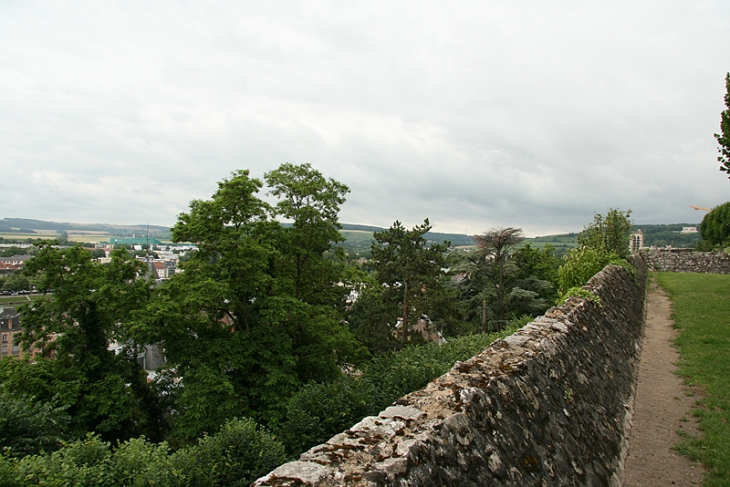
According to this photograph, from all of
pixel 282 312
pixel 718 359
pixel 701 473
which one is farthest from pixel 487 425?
pixel 282 312

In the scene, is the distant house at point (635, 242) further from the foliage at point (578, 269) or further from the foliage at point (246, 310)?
the foliage at point (246, 310)

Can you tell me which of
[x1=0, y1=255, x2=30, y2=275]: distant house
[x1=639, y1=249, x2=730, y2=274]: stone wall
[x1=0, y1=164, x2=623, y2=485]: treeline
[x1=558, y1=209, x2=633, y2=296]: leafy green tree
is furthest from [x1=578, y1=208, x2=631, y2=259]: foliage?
[x1=0, y1=255, x2=30, y2=275]: distant house

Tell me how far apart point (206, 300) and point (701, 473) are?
12.7 m

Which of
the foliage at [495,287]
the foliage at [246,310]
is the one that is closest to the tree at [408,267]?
the foliage at [495,287]

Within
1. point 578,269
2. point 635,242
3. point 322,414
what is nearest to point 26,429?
point 322,414

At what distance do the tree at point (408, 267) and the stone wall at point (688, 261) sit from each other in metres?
18.6

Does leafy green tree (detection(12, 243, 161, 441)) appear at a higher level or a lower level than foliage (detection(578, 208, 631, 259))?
lower

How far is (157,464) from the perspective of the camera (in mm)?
4316

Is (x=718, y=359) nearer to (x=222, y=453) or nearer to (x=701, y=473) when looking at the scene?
(x=701, y=473)

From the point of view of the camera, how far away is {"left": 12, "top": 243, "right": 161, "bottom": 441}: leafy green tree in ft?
44.3

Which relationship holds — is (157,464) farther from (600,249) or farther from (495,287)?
(495,287)

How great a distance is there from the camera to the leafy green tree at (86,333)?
1351cm

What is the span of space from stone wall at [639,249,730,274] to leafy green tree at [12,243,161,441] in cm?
3686

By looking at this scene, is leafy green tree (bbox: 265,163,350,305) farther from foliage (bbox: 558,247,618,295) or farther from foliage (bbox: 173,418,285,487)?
foliage (bbox: 173,418,285,487)
